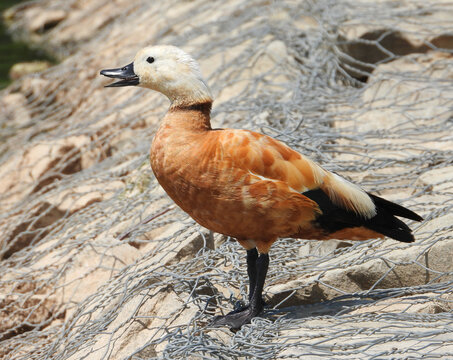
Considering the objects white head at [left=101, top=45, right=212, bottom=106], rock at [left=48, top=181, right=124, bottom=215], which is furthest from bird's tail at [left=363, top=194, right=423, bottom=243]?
rock at [left=48, top=181, right=124, bottom=215]

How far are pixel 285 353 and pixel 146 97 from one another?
387 cm

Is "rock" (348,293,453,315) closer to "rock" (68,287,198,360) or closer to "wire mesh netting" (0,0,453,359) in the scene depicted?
"wire mesh netting" (0,0,453,359)

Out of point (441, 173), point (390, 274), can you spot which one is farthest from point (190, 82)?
point (441, 173)

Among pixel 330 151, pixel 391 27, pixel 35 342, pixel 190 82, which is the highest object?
pixel 190 82

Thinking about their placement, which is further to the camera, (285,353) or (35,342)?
(35,342)

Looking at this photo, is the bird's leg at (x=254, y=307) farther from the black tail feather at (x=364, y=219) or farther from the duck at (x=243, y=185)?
the black tail feather at (x=364, y=219)

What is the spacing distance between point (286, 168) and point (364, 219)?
1.40 ft

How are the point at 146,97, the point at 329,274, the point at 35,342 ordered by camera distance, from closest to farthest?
the point at 329,274
the point at 35,342
the point at 146,97

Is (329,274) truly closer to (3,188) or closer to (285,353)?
(285,353)

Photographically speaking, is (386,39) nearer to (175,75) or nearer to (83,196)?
(83,196)

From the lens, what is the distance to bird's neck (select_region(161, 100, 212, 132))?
301cm

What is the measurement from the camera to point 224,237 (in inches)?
154

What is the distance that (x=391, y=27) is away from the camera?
5836 mm

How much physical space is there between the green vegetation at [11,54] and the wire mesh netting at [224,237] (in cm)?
147
